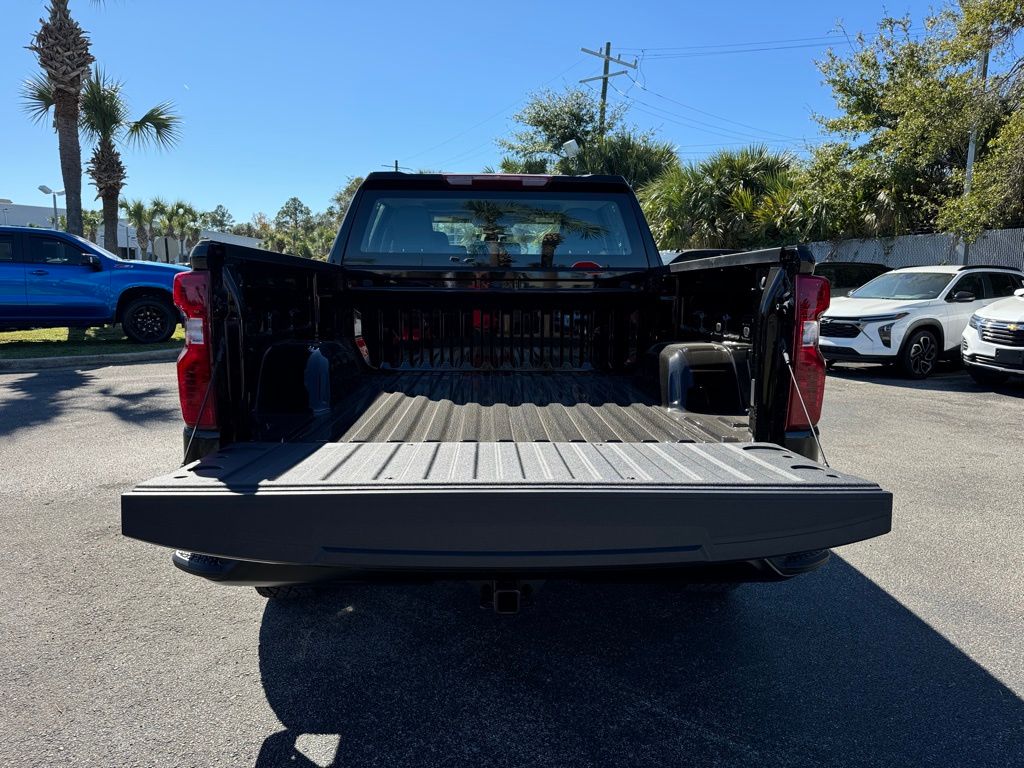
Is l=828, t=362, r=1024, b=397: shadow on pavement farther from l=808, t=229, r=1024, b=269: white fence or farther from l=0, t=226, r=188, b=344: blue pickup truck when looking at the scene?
l=0, t=226, r=188, b=344: blue pickup truck

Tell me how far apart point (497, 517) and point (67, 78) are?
18.3 meters

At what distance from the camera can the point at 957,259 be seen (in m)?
15.4

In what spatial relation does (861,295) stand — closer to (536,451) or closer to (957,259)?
(957,259)

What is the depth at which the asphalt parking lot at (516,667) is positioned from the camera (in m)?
2.19

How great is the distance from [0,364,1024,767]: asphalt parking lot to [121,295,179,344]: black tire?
30.0 feet

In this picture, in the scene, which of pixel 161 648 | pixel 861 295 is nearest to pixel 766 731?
pixel 161 648

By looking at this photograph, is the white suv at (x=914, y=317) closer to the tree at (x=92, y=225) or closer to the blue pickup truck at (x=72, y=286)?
the blue pickup truck at (x=72, y=286)

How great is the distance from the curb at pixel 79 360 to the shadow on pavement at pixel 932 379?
1130 cm

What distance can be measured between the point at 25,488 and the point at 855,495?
17.2ft

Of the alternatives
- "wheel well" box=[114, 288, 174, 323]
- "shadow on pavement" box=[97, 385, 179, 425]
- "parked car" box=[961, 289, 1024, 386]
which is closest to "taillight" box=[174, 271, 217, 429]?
"shadow on pavement" box=[97, 385, 179, 425]

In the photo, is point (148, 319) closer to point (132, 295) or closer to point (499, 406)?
point (132, 295)

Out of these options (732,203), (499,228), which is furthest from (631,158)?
(499,228)

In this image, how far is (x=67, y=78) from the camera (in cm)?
1530

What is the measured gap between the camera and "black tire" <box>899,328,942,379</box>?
1043 centimetres
